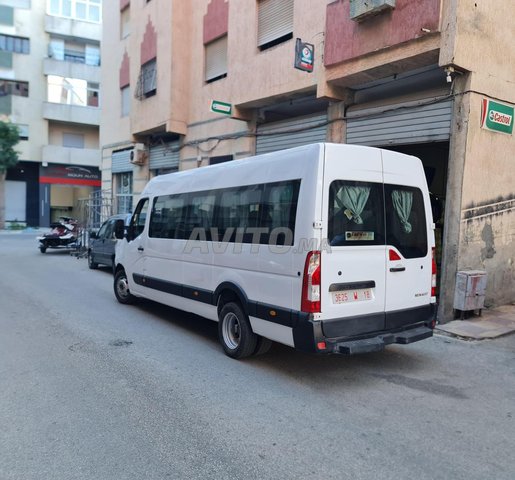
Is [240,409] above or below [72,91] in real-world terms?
below

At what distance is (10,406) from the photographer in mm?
4031

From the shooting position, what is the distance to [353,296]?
4676mm

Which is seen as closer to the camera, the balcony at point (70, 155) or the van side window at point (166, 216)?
the van side window at point (166, 216)

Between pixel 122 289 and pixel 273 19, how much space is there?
7.39m

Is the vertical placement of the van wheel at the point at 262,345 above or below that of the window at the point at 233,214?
below

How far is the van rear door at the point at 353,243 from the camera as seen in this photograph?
4512 mm

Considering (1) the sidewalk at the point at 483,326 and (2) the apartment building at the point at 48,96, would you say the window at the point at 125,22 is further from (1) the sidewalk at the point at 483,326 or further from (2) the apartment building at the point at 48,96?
(1) the sidewalk at the point at 483,326

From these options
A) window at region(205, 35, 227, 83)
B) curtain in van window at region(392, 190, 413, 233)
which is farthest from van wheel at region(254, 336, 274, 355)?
window at region(205, 35, 227, 83)

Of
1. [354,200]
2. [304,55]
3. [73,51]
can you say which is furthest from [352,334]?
[73,51]

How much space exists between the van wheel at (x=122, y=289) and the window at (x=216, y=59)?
747 centimetres

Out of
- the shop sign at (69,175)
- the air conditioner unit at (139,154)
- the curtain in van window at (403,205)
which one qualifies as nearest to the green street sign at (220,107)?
the air conditioner unit at (139,154)

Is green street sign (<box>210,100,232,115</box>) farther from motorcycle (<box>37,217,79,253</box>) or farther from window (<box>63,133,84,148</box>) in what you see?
window (<box>63,133,84,148</box>)

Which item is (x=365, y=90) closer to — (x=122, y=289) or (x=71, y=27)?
(x=122, y=289)

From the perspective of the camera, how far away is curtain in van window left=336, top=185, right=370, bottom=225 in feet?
15.3
